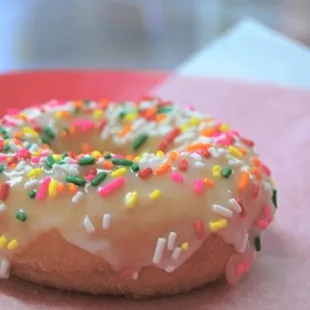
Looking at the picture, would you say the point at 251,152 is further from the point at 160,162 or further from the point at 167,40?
the point at 167,40

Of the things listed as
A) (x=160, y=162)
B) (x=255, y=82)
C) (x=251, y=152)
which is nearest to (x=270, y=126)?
(x=255, y=82)

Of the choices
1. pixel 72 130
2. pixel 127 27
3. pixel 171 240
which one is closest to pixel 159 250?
pixel 171 240

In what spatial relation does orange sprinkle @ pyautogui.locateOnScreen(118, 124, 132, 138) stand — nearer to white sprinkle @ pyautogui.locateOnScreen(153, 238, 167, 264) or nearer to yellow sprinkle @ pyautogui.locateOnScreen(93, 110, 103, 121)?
yellow sprinkle @ pyautogui.locateOnScreen(93, 110, 103, 121)

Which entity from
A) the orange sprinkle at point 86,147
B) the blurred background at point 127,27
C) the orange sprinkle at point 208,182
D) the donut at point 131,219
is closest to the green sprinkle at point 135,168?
the donut at point 131,219

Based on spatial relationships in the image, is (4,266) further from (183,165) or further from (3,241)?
(183,165)

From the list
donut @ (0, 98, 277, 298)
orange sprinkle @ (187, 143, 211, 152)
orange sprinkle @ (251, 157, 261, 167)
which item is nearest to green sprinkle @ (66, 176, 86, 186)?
donut @ (0, 98, 277, 298)

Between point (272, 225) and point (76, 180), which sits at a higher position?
point (76, 180)

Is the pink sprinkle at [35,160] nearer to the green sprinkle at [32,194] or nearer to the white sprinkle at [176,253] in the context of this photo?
the green sprinkle at [32,194]
